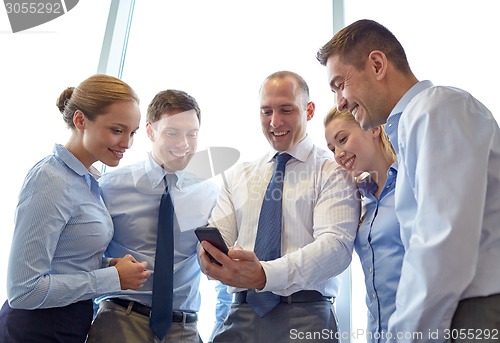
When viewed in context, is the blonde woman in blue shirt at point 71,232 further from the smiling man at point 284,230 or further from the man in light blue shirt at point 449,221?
the man in light blue shirt at point 449,221

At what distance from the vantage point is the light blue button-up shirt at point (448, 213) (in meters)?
1.03

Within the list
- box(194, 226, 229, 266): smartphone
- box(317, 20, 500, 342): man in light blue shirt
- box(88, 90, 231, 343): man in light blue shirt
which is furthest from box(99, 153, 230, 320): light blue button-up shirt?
box(317, 20, 500, 342): man in light blue shirt

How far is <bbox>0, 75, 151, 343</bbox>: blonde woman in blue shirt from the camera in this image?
153cm

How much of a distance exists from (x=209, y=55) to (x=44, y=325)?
6.00ft

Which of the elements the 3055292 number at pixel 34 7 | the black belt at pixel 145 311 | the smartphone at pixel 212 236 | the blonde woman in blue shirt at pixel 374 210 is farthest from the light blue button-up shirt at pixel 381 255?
the 3055292 number at pixel 34 7

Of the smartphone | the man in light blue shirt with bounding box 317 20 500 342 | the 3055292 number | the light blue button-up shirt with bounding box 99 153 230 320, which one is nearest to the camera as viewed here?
the man in light blue shirt with bounding box 317 20 500 342

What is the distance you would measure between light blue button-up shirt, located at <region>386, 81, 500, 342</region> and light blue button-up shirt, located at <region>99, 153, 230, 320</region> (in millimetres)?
972

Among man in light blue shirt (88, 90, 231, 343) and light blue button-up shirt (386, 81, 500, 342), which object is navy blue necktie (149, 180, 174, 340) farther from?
light blue button-up shirt (386, 81, 500, 342)

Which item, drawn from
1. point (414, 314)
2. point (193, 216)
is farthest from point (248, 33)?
point (414, 314)

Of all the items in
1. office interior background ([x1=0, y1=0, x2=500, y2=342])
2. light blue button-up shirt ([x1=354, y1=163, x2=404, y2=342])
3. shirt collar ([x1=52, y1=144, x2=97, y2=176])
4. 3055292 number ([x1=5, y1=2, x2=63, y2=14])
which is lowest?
light blue button-up shirt ([x1=354, y1=163, x2=404, y2=342])

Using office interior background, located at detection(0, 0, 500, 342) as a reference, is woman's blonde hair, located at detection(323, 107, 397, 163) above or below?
below

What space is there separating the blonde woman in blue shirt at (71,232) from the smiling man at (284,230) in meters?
0.36

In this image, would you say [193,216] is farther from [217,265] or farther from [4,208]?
[4,208]

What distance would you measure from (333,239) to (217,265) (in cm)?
38
